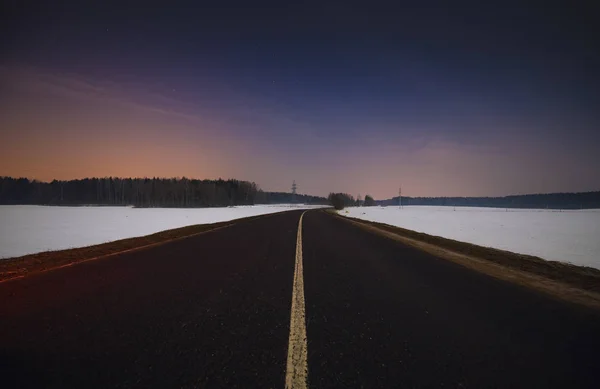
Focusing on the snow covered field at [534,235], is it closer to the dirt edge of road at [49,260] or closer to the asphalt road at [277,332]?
the asphalt road at [277,332]

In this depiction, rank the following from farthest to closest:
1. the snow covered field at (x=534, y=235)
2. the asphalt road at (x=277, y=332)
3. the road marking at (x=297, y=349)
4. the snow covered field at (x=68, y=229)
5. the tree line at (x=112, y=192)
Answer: the tree line at (x=112, y=192), the snow covered field at (x=68, y=229), the snow covered field at (x=534, y=235), the asphalt road at (x=277, y=332), the road marking at (x=297, y=349)

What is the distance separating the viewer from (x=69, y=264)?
7613mm

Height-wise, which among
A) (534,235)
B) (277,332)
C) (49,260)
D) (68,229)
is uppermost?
(277,332)

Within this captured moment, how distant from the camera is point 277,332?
3.30m

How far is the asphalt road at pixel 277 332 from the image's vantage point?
243 cm

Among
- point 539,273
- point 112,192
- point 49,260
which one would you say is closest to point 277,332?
point 539,273

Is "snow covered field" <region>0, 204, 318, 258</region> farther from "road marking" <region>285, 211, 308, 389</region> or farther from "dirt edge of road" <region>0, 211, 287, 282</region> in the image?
"road marking" <region>285, 211, 308, 389</region>

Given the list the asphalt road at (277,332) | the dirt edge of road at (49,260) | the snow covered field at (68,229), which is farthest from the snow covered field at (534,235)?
the snow covered field at (68,229)

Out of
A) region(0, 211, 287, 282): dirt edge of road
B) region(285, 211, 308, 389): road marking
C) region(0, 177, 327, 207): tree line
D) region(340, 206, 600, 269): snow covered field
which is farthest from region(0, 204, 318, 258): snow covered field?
region(0, 177, 327, 207): tree line

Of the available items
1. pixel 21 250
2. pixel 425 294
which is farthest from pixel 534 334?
pixel 21 250

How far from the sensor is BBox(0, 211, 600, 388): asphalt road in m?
2.43

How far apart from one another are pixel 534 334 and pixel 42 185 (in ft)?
562

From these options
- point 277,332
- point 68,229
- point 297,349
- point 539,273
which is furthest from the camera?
point 68,229

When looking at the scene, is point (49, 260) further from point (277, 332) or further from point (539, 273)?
point (539, 273)
